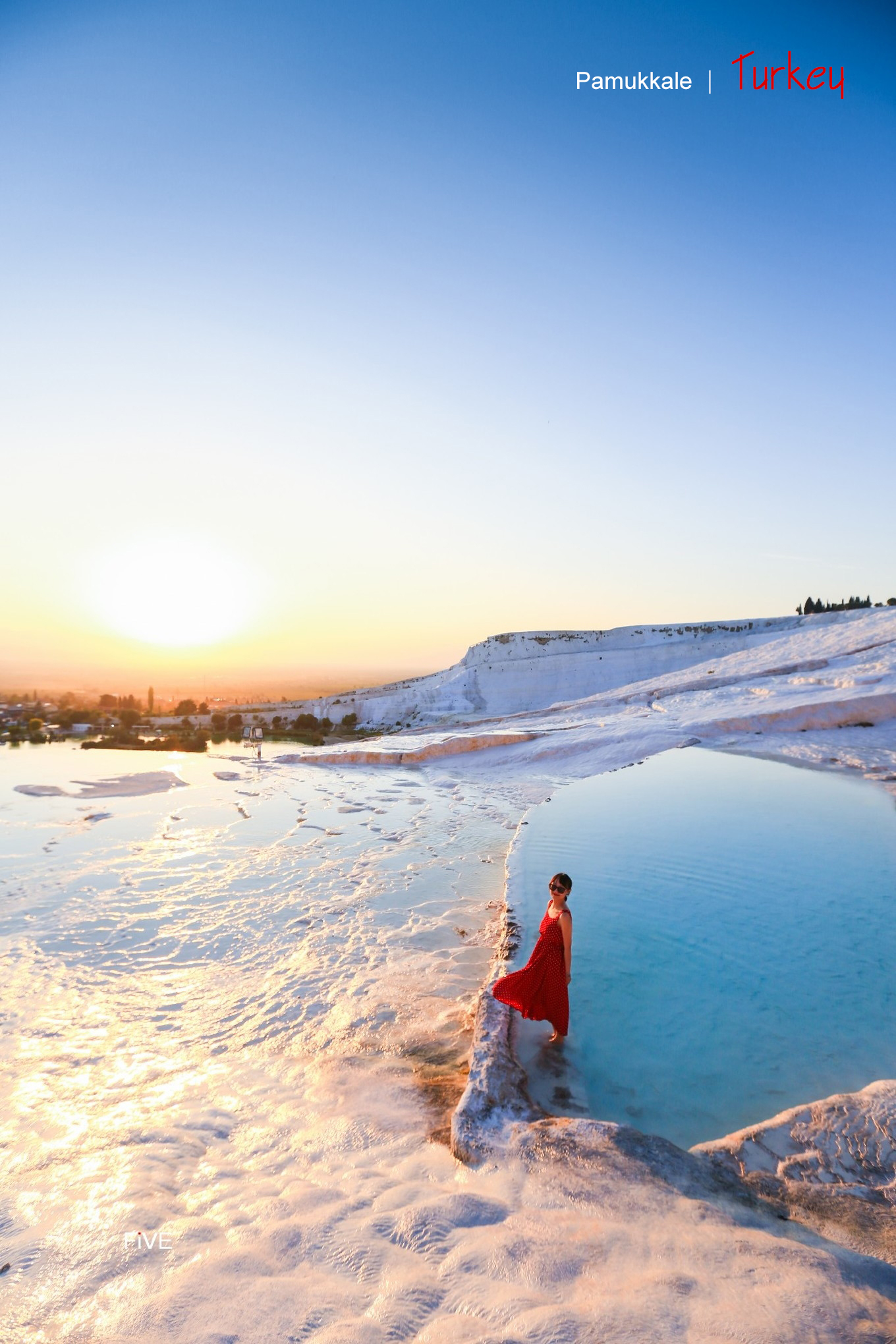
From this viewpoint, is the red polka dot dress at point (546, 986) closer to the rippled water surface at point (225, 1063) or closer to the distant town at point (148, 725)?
the rippled water surface at point (225, 1063)

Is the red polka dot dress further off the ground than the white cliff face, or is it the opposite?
the white cliff face

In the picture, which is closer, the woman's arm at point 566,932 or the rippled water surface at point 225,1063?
the rippled water surface at point 225,1063

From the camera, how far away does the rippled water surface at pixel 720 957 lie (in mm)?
3127

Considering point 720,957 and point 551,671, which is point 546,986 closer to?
point 720,957

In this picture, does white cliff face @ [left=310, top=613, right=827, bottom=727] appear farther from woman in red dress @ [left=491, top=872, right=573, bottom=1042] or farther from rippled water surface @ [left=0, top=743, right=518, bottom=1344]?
woman in red dress @ [left=491, top=872, right=573, bottom=1042]

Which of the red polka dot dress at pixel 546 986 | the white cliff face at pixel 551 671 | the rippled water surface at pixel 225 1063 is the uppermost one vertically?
the white cliff face at pixel 551 671

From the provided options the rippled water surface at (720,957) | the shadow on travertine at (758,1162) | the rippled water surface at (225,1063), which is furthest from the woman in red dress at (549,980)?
the shadow on travertine at (758,1162)

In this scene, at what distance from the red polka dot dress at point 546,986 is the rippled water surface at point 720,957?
0.50 feet

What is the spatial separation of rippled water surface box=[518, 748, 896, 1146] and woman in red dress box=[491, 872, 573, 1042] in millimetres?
155

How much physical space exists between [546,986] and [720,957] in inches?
54.0

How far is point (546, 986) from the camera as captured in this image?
3584 mm

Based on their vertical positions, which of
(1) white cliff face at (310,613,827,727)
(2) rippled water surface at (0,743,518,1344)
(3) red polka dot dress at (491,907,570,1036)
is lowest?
(2) rippled water surface at (0,743,518,1344)

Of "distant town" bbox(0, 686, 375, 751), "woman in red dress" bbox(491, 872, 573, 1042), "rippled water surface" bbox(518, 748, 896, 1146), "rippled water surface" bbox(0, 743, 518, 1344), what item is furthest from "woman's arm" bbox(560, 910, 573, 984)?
"distant town" bbox(0, 686, 375, 751)

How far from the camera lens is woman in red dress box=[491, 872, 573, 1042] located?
3.56m
